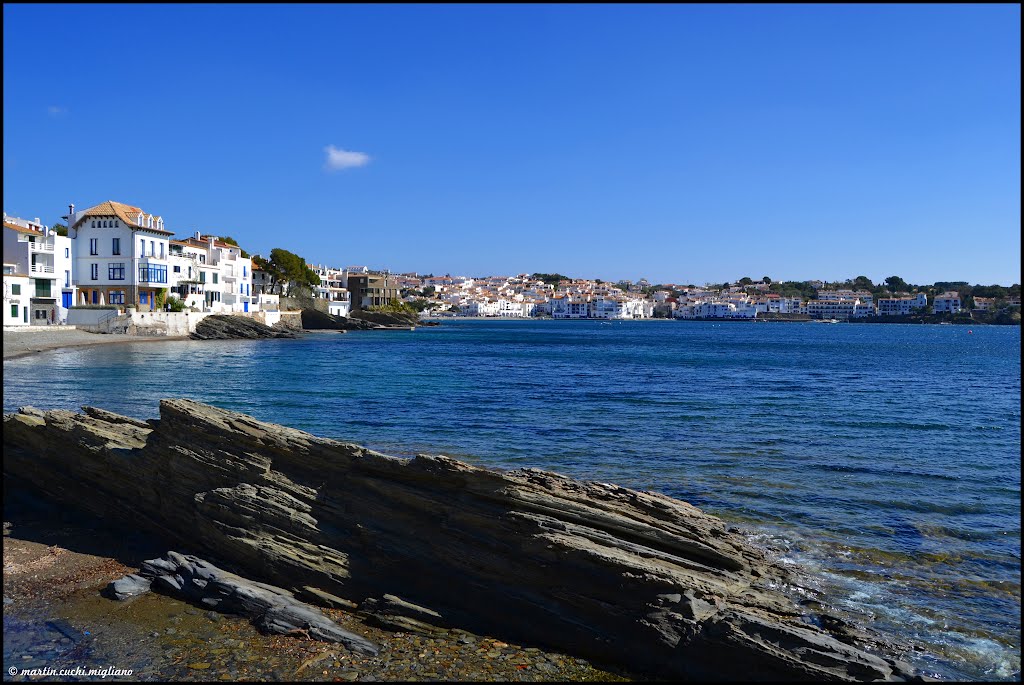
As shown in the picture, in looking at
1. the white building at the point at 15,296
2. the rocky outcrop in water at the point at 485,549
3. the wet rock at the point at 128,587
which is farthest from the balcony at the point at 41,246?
the wet rock at the point at 128,587

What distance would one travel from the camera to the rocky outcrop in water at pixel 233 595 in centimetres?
864

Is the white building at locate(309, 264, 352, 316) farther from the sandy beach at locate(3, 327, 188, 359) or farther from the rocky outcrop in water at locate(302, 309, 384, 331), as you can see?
the sandy beach at locate(3, 327, 188, 359)

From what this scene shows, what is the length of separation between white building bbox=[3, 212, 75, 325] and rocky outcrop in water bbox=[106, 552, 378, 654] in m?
63.4

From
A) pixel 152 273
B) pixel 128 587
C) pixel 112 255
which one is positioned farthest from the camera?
pixel 152 273

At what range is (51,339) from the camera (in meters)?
56.1

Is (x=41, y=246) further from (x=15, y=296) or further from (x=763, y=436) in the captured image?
(x=763, y=436)

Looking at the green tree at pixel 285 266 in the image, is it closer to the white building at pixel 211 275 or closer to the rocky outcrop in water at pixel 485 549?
the white building at pixel 211 275

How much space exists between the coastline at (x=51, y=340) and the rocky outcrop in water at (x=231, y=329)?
27.8 feet

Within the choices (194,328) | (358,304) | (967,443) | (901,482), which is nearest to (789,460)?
(901,482)

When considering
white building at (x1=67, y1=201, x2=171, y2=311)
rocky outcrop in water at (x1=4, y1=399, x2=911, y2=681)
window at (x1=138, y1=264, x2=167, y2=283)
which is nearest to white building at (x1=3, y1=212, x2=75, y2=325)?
white building at (x1=67, y1=201, x2=171, y2=311)

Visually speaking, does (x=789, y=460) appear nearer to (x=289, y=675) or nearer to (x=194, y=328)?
(x=289, y=675)

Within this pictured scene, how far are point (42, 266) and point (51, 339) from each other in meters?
11.9

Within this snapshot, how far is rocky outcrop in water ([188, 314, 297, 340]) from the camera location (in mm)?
75500

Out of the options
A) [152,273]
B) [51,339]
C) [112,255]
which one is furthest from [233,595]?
[112,255]
